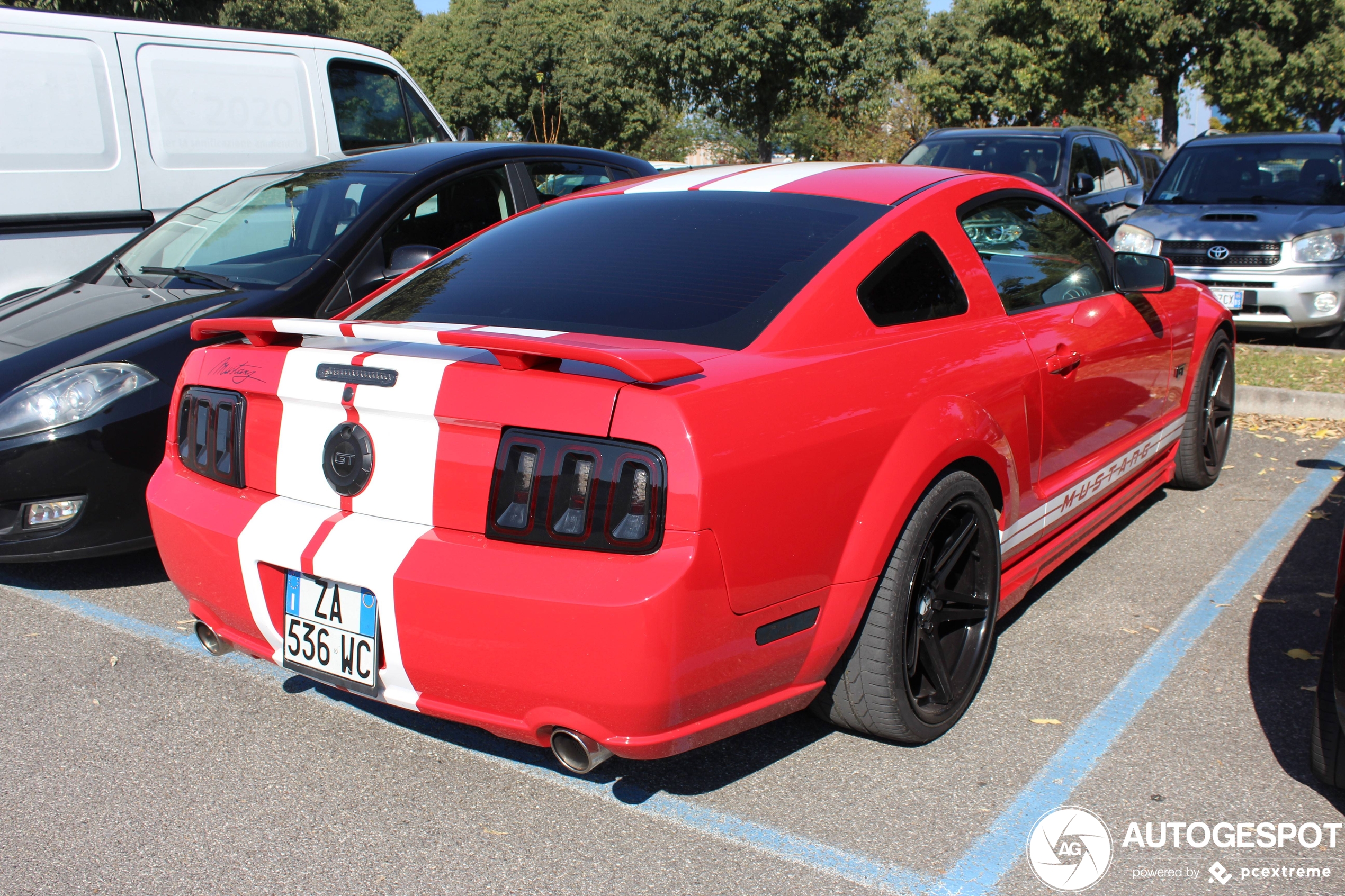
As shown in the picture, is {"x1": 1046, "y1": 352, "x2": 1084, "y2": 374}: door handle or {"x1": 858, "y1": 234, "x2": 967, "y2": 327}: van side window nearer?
{"x1": 858, "y1": 234, "x2": 967, "y2": 327}: van side window

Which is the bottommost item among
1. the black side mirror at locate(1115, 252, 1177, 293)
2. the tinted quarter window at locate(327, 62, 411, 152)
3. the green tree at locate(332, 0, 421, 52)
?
the black side mirror at locate(1115, 252, 1177, 293)

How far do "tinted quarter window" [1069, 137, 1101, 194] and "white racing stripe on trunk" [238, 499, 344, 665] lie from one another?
8.87 m

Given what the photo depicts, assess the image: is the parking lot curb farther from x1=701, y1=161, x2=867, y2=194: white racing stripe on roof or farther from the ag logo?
the ag logo

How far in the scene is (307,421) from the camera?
252cm

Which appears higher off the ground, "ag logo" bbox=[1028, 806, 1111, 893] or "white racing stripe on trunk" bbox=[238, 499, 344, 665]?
"white racing stripe on trunk" bbox=[238, 499, 344, 665]

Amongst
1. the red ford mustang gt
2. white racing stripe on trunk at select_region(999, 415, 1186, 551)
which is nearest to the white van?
the red ford mustang gt

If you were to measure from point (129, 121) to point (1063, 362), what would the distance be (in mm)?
6058

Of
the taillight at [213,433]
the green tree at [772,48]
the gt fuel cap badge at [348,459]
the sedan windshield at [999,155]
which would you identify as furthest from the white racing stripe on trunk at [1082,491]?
the green tree at [772,48]

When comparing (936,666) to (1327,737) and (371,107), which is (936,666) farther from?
(371,107)

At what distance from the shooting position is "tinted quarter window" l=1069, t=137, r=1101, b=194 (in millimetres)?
10062

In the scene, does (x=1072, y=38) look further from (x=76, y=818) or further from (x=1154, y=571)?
(x=76, y=818)

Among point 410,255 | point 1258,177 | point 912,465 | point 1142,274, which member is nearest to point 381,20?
point 1258,177

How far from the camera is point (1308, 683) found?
10.6ft

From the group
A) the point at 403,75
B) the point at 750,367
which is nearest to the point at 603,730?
the point at 750,367
